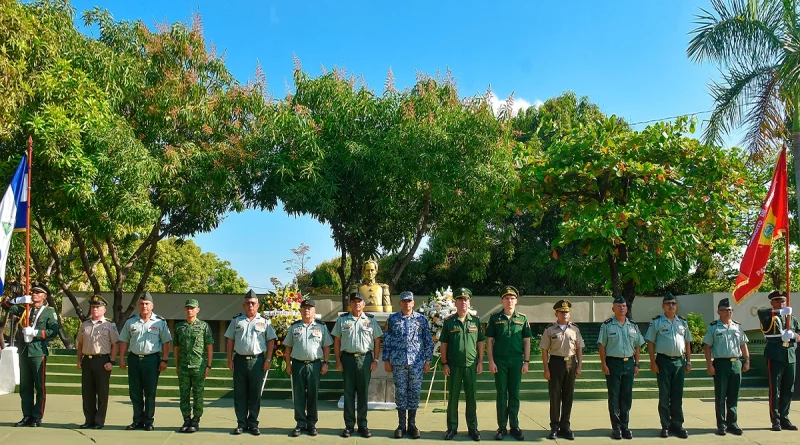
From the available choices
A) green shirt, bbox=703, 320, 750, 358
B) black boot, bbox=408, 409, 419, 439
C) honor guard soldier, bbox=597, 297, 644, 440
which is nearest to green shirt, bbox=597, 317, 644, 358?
honor guard soldier, bbox=597, 297, 644, 440

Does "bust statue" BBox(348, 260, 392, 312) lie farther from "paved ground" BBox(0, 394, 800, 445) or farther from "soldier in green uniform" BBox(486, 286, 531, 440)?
"soldier in green uniform" BBox(486, 286, 531, 440)

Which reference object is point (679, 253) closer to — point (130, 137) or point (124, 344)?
point (124, 344)

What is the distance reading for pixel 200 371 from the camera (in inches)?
317

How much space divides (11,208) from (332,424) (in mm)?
5502

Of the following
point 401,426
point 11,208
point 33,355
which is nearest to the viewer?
point 401,426

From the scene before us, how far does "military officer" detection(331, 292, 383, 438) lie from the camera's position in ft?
26.7

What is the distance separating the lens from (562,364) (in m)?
7.93

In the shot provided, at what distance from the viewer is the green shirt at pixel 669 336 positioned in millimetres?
8172

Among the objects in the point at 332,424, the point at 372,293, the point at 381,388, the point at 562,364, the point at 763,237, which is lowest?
the point at 332,424

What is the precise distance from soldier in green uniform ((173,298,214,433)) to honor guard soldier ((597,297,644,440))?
4.61 meters

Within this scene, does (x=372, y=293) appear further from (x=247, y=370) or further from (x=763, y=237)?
(x=763, y=237)

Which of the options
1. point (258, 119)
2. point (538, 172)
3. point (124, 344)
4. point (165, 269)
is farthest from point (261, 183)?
point (165, 269)

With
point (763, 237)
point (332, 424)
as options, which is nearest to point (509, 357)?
point (332, 424)

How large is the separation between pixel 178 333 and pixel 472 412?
355cm
